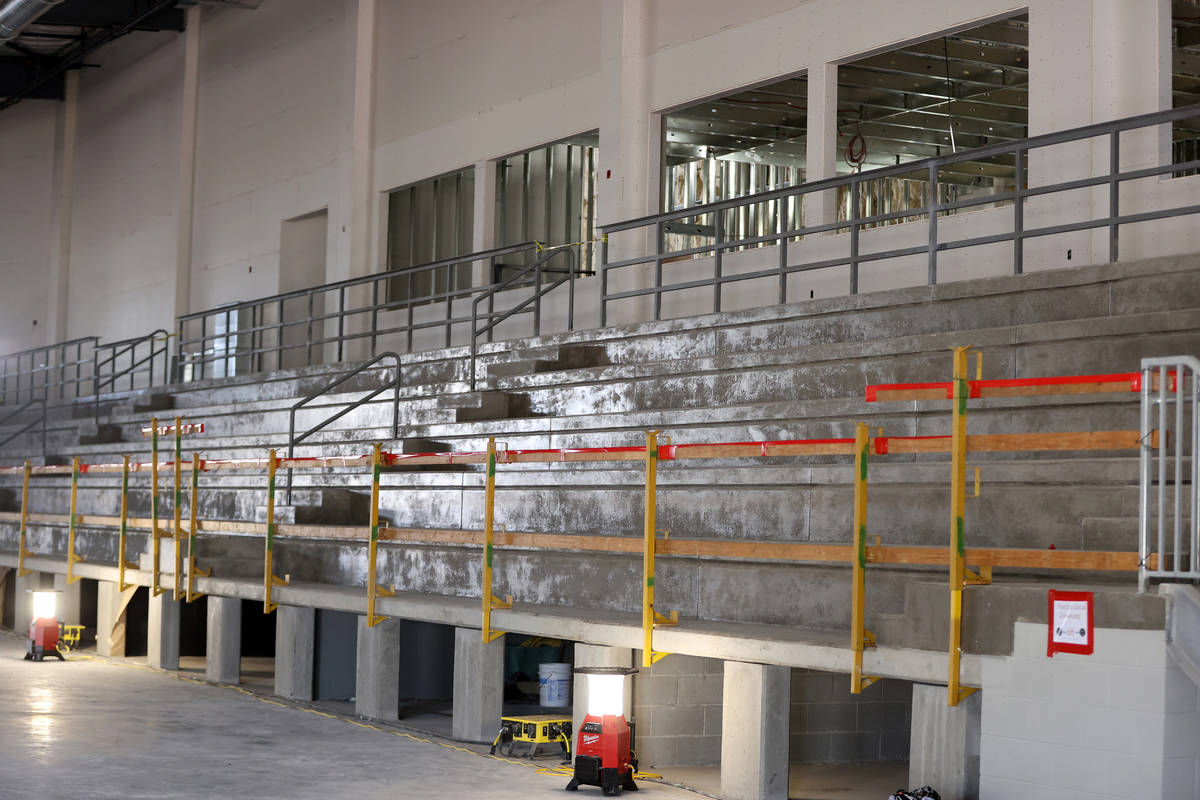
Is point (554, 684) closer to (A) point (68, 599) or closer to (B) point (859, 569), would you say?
(B) point (859, 569)

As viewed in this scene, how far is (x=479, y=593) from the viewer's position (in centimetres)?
1201

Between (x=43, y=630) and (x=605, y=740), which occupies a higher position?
(x=605, y=740)

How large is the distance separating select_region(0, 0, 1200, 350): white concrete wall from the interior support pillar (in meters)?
6.21

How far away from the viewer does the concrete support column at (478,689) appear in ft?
35.4

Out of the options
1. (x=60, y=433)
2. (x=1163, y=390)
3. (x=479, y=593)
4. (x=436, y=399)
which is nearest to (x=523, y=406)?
(x=436, y=399)

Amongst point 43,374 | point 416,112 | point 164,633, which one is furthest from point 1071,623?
point 43,374

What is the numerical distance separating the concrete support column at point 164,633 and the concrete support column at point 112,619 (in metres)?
1.06

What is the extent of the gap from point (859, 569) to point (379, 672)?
5443 millimetres

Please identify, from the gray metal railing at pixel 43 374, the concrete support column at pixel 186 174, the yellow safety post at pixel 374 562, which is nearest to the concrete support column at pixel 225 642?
the yellow safety post at pixel 374 562

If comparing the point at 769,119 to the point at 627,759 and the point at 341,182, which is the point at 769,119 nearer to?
the point at 341,182

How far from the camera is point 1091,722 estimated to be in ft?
21.3

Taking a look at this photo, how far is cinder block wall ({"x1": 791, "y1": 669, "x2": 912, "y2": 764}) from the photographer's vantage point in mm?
9930

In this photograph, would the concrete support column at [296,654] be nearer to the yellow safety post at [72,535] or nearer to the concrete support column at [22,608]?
the yellow safety post at [72,535]

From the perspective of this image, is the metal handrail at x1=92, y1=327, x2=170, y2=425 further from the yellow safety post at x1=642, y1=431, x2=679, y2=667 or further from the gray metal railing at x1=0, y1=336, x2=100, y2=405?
the yellow safety post at x1=642, y1=431, x2=679, y2=667
